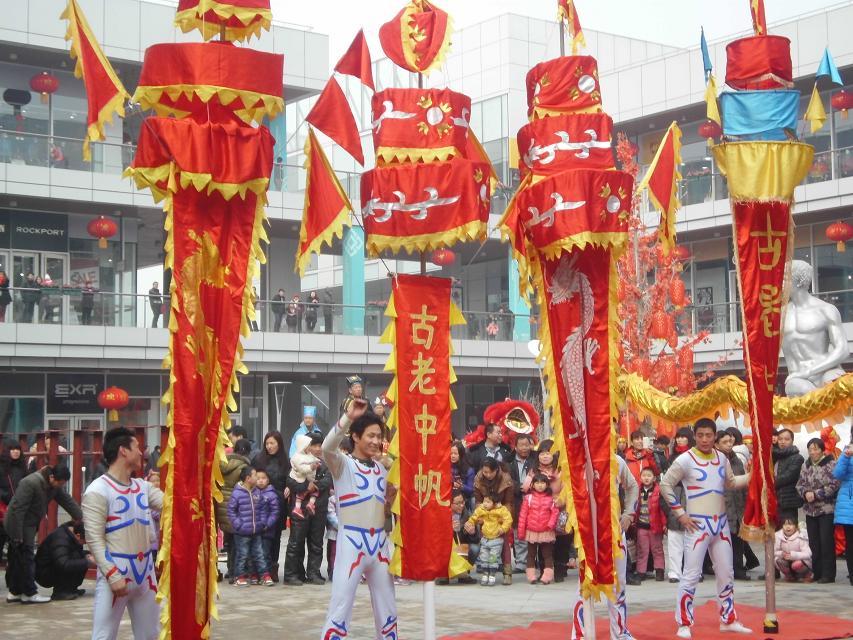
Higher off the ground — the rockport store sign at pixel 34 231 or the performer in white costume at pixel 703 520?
the rockport store sign at pixel 34 231

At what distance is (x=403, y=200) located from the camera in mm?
8367

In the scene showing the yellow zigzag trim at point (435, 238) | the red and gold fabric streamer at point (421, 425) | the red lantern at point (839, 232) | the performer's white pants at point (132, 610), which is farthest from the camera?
the red lantern at point (839, 232)

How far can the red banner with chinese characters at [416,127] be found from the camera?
27.8 ft

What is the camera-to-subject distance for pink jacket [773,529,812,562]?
1309 centimetres

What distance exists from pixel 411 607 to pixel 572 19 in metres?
5.45

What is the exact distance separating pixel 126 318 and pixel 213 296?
17692 millimetres

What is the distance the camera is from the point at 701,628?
396 inches

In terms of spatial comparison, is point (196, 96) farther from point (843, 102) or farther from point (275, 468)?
point (843, 102)

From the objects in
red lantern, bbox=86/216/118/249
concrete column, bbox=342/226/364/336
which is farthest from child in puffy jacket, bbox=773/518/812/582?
red lantern, bbox=86/216/118/249

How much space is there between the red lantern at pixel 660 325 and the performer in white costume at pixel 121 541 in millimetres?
17132

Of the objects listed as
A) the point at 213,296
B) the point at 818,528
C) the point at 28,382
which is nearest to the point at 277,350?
the point at 28,382

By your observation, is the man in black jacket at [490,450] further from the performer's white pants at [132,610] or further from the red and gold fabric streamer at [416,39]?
the performer's white pants at [132,610]

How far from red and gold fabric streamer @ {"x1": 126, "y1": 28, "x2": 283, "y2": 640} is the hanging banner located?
227 centimetres

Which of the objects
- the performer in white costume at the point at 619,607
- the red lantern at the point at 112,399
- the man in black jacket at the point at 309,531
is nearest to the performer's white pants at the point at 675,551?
the man in black jacket at the point at 309,531
